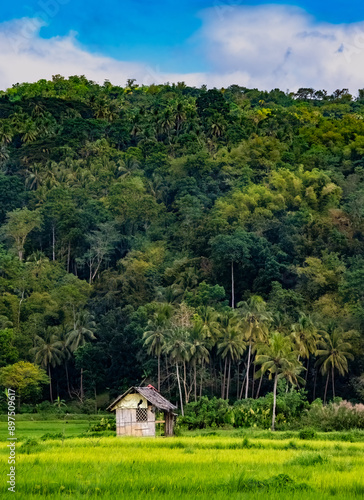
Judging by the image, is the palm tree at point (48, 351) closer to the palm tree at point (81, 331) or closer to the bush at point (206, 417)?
the palm tree at point (81, 331)

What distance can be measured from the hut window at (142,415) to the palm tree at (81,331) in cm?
3743

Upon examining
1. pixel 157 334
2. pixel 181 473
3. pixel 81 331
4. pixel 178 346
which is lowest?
pixel 181 473

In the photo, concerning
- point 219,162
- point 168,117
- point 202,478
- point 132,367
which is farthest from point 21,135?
point 202,478

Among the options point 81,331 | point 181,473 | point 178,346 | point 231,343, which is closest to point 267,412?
point 178,346

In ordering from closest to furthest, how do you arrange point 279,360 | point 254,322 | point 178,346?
point 279,360, point 178,346, point 254,322

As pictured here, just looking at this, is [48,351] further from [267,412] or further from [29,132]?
[29,132]

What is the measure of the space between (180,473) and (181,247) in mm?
72111

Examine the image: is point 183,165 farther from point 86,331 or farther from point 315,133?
point 86,331

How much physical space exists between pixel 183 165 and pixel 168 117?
12.7 m

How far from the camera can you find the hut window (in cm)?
3956

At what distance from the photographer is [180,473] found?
19.9m

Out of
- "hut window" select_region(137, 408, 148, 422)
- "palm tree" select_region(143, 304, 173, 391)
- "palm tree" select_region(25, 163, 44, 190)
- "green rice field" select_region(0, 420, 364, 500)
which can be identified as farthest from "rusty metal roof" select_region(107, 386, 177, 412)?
"palm tree" select_region(25, 163, 44, 190)

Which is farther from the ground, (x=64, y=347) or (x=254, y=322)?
(x=254, y=322)

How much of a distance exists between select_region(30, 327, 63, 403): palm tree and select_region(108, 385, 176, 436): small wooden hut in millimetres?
37282
